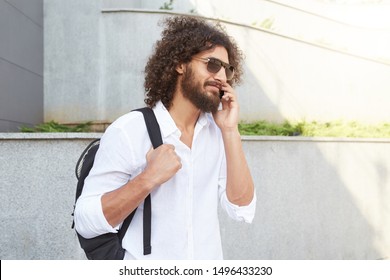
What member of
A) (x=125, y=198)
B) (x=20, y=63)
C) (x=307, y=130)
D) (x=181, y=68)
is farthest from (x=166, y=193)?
(x=307, y=130)

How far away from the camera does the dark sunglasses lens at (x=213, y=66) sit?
2.11 m

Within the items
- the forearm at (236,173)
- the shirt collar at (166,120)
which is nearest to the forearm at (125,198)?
the shirt collar at (166,120)

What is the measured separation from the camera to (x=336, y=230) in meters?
7.04

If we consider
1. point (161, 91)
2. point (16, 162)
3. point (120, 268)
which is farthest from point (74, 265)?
point (16, 162)

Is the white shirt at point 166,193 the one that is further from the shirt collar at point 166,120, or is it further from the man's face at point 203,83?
the man's face at point 203,83

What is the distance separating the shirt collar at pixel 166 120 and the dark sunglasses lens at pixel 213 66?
0.19 metres

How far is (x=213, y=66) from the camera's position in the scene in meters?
2.11

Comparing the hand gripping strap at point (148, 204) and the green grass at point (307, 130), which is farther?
the green grass at point (307, 130)

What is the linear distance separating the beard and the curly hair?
120 millimetres

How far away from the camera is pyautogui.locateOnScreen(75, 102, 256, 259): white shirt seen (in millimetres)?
1876

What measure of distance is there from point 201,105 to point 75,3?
270 inches

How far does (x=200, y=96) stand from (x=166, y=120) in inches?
6.8

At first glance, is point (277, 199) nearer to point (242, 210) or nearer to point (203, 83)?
point (242, 210)

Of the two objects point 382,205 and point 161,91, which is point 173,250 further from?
point 382,205
